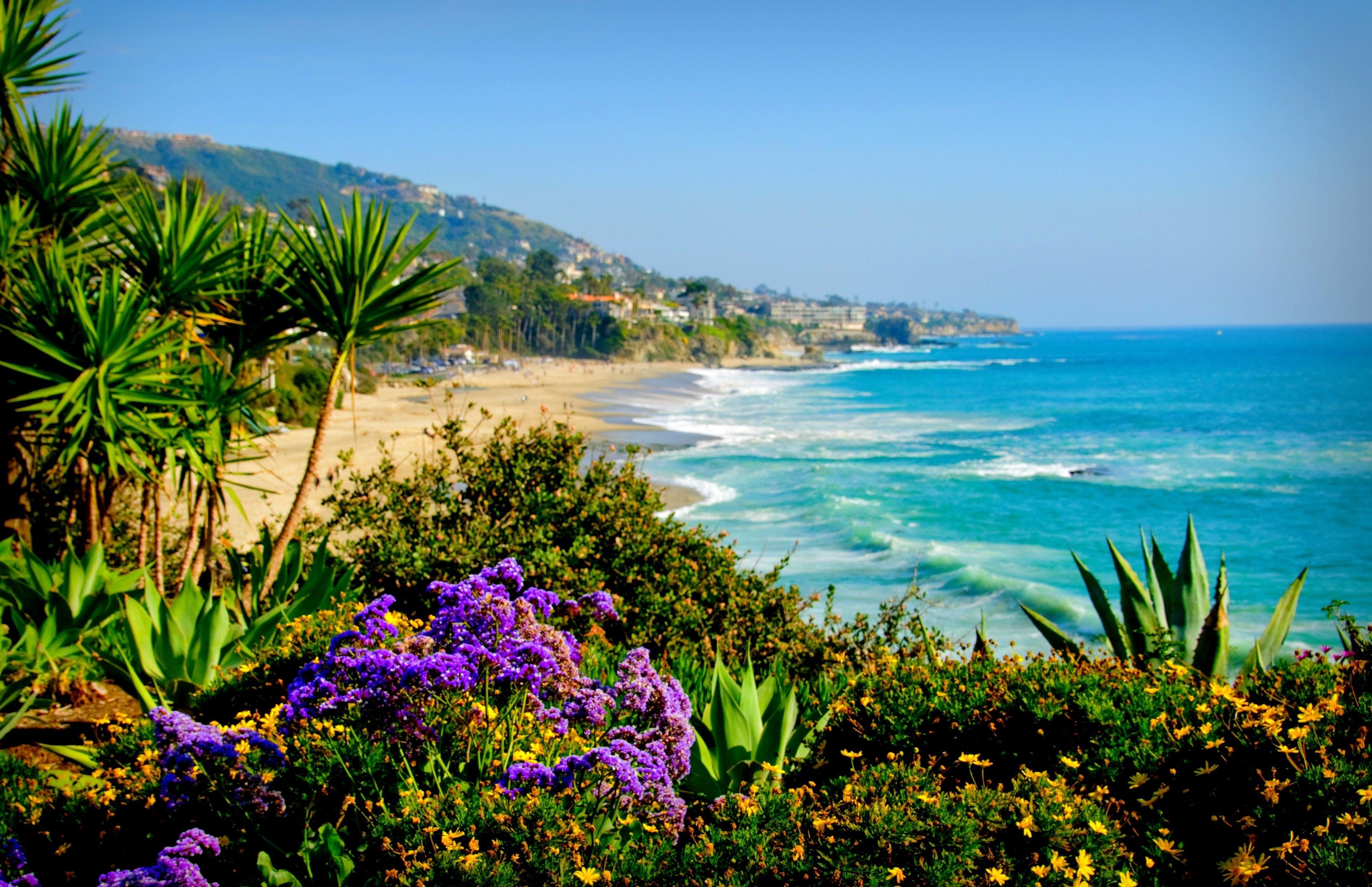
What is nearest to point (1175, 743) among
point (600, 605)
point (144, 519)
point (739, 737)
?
point (739, 737)

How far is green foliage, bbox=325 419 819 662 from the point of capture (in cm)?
475

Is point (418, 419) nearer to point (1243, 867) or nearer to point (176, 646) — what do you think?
point (176, 646)

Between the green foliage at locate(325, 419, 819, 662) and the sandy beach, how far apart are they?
33 cm

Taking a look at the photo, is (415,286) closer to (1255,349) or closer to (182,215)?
(182,215)

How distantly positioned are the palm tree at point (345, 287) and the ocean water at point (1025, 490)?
13.7 ft

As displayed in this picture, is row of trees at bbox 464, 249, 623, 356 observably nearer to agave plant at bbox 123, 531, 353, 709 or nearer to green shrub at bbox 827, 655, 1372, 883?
agave plant at bbox 123, 531, 353, 709

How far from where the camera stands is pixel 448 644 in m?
2.68

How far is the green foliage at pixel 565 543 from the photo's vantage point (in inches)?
187

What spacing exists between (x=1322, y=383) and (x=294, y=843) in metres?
76.2

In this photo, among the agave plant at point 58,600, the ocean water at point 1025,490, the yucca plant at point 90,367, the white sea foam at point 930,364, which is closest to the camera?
the agave plant at point 58,600

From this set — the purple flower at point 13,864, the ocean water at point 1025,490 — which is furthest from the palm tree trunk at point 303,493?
the ocean water at point 1025,490

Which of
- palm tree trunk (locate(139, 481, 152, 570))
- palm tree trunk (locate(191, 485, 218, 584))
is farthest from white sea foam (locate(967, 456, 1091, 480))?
palm tree trunk (locate(139, 481, 152, 570))

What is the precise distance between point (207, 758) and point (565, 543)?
2973mm

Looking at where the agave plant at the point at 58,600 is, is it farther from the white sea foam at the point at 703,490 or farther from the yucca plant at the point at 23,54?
the white sea foam at the point at 703,490
